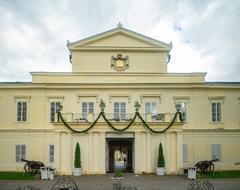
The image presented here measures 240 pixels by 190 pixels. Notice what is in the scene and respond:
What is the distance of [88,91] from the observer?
35406 millimetres

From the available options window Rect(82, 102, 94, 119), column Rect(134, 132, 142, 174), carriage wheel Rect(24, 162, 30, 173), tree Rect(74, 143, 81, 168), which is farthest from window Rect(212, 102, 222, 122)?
carriage wheel Rect(24, 162, 30, 173)

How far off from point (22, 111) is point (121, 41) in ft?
35.6

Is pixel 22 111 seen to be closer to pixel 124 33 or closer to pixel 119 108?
pixel 119 108

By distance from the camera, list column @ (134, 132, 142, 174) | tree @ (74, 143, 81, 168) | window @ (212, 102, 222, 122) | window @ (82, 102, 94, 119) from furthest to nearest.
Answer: window @ (212, 102, 222, 122), window @ (82, 102, 94, 119), column @ (134, 132, 142, 174), tree @ (74, 143, 81, 168)

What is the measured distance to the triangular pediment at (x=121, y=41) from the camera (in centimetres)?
3603

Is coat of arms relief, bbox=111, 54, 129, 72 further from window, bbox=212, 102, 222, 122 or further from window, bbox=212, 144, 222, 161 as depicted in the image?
window, bbox=212, 144, 222, 161

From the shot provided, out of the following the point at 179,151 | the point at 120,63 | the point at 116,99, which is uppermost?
the point at 120,63

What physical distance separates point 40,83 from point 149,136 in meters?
11.1

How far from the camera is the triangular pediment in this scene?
3603 cm

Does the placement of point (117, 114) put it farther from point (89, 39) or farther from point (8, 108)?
point (8, 108)

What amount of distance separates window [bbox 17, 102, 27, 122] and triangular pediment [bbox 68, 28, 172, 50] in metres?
6.58

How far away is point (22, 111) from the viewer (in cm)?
3559

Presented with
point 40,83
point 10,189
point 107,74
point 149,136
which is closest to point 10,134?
point 40,83

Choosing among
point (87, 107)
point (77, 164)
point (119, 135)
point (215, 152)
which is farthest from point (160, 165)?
point (87, 107)
